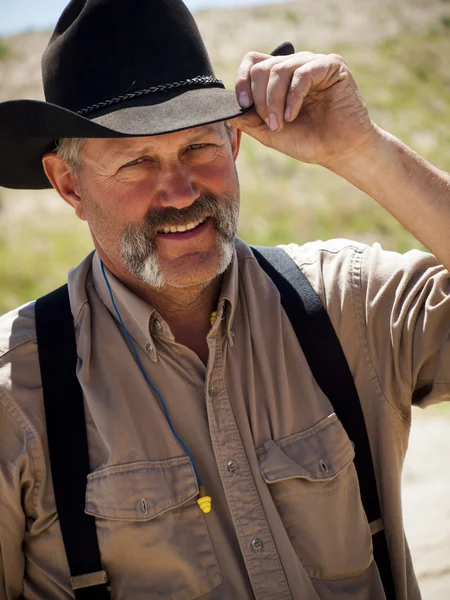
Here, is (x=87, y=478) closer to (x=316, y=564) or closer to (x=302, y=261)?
(x=316, y=564)

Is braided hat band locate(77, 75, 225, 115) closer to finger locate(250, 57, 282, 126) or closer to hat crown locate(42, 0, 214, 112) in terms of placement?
hat crown locate(42, 0, 214, 112)

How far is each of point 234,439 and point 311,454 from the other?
243mm

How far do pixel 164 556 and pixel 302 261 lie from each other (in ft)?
3.45

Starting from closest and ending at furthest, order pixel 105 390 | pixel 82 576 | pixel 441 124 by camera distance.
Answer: pixel 82 576, pixel 105 390, pixel 441 124

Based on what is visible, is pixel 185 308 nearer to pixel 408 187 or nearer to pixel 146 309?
pixel 146 309

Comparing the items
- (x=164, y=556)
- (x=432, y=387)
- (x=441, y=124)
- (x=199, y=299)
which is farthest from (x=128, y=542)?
(x=441, y=124)

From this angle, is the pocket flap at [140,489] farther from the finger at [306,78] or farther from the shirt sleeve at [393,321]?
the finger at [306,78]

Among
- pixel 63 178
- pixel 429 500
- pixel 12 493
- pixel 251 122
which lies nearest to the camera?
pixel 12 493

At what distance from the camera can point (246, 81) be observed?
2264mm

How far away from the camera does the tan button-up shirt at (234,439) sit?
2166 millimetres

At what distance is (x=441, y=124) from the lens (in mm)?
15180

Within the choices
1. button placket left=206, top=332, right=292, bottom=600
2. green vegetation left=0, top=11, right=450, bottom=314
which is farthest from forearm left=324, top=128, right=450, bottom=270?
green vegetation left=0, top=11, right=450, bottom=314

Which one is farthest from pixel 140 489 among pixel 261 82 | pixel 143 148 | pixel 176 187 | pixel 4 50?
pixel 4 50

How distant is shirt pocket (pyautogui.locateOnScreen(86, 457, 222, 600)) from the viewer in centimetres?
215
